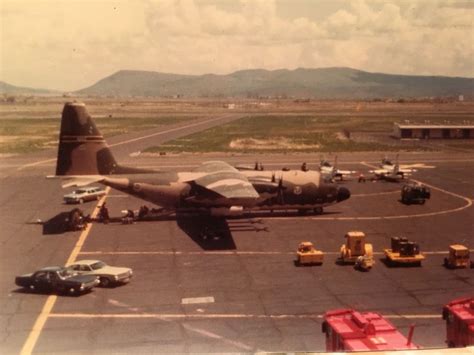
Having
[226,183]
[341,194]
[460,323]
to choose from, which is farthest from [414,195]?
[460,323]

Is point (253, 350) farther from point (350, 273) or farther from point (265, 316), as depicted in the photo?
point (350, 273)

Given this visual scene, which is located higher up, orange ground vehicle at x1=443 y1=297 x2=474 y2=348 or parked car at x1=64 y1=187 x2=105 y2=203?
orange ground vehicle at x1=443 y1=297 x2=474 y2=348

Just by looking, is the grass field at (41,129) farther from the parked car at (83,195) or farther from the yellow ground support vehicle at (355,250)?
the yellow ground support vehicle at (355,250)

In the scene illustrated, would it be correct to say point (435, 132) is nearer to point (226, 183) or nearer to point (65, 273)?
point (226, 183)

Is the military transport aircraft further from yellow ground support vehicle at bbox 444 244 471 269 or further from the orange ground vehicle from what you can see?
the orange ground vehicle

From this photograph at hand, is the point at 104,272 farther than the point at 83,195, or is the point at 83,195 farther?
the point at 83,195

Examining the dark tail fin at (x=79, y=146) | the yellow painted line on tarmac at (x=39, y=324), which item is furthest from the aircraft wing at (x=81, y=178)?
the yellow painted line on tarmac at (x=39, y=324)

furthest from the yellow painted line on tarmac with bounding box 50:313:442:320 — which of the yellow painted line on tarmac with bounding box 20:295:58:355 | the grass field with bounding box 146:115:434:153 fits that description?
the grass field with bounding box 146:115:434:153
